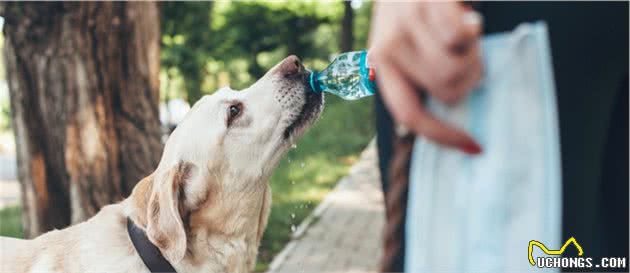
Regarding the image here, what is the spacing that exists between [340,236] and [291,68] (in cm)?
409

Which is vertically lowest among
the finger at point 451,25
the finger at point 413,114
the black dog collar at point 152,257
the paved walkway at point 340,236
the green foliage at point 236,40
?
the paved walkway at point 340,236

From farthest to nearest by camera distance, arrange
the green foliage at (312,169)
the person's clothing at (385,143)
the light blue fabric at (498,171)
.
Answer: the green foliage at (312,169), the person's clothing at (385,143), the light blue fabric at (498,171)

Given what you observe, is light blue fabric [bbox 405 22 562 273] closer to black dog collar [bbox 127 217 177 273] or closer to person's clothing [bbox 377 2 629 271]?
person's clothing [bbox 377 2 629 271]

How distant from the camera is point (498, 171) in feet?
3.51

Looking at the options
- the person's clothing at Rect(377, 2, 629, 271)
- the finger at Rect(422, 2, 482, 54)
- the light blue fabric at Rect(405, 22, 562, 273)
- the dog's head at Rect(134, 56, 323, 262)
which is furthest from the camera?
the dog's head at Rect(134, 56, 323, 262)

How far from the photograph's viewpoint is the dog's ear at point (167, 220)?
94.8 inches

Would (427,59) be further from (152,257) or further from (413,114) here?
(152,257)

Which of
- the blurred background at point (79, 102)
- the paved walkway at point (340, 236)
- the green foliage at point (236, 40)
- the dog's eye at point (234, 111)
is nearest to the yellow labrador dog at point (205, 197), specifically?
the dog's eye at point (234, 111)

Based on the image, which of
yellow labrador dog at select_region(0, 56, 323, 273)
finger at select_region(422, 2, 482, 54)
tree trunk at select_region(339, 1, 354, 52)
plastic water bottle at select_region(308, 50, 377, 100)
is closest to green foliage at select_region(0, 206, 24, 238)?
yellow labrador dog at select_region(0, 56, 323, 273)

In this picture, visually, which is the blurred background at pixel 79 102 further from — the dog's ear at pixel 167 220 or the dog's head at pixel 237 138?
the dog's ear at pixel 167 220

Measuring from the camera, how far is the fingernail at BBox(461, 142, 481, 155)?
1034 millimetres

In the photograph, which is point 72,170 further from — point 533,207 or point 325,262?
point 533,207

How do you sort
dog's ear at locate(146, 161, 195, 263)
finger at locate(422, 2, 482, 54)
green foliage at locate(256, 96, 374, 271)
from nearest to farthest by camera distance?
finger at locate(422, 2, 482, 54) < dog's ear at locate(146, 161, 195, 263) < green foliage at locate(256, 96, 374, 271)

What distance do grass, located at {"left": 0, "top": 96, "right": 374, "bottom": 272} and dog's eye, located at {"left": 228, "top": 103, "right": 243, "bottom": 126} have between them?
1.69 ft
